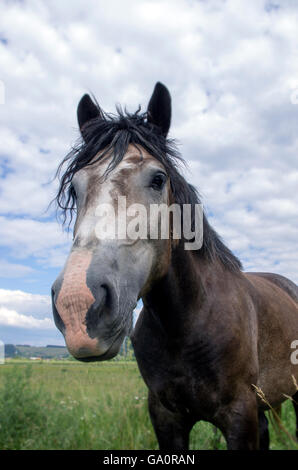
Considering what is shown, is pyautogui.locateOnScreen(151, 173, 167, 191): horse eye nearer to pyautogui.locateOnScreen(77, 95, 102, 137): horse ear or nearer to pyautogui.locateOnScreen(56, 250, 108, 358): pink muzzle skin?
pyautogui.locateOnScreen(56, 250, 108, 358): pink muzzle skin

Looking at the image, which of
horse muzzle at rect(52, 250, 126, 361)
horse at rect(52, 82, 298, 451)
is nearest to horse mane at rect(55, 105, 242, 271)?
horse at rect(52, 82, 298, 451)

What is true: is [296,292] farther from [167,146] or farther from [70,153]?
[70,153]

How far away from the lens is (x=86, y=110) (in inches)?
124


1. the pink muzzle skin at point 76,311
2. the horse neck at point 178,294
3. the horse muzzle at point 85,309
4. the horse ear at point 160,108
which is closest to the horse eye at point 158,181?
the horse neck at point 178,294

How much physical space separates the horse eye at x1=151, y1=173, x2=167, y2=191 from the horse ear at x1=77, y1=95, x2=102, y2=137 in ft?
3.49

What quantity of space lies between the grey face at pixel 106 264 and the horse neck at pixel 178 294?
0.95 ft

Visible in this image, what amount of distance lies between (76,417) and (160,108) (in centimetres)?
461

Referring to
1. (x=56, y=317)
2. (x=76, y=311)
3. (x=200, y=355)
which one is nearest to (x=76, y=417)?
(x=200, y=355)

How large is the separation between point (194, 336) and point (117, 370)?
4.09m

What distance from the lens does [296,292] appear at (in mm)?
4938

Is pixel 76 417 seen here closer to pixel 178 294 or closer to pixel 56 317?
pixel 178 294

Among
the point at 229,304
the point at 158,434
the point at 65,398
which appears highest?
the point at 229,304
